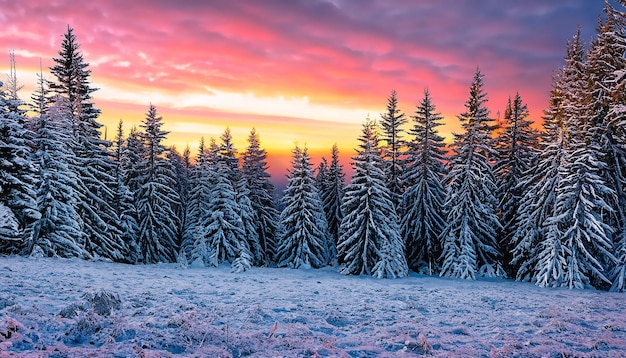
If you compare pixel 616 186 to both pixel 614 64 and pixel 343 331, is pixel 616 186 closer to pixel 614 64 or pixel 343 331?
pixel 614 64

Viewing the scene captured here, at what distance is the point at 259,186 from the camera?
4225cm

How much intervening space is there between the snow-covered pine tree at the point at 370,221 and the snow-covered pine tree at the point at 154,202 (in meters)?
17.2

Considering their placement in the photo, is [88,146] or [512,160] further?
[512,160]

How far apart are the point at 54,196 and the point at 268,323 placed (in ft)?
68.3

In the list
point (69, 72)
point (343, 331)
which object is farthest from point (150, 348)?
point (69, 72)

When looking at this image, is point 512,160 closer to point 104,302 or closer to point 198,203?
point 198,203

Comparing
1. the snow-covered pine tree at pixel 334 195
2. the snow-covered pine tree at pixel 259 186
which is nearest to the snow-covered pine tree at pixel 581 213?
the snow-covered pine tree at pixel 334 195

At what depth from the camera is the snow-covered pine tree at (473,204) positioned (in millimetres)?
29442

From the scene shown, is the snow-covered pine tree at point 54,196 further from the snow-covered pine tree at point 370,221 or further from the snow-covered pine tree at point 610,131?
Result: the snow-covered pine tree at point 610,131

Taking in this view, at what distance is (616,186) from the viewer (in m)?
23.9

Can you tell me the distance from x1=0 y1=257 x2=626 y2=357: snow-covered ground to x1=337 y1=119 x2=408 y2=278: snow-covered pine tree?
44.4 ft

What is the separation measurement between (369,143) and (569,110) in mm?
13640

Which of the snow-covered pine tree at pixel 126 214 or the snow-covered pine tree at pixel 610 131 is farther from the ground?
the snow-covered pine tree at pixel 610 131

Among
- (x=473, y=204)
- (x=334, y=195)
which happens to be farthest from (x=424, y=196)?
(x=334, y=195)
